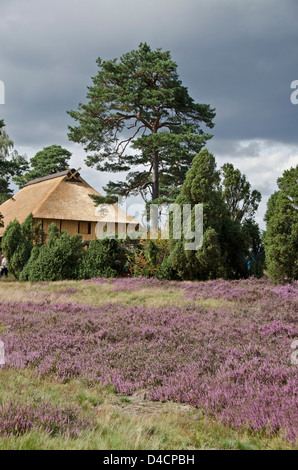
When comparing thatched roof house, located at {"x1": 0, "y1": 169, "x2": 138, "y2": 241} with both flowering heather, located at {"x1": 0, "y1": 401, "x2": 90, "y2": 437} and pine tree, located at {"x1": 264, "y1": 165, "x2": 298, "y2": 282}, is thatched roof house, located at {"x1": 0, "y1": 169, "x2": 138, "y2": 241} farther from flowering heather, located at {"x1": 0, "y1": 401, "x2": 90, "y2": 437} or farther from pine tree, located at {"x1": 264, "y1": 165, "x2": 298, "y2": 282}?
flowering heather, located at {"x1": 0, "y1": 401, "x2": 90, "y2": 437}

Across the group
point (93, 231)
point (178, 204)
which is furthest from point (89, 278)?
point (93, 231)

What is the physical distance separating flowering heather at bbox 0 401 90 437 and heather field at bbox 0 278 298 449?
0.4 inches

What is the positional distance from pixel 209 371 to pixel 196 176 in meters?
15.8

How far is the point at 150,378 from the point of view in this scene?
19.2ft

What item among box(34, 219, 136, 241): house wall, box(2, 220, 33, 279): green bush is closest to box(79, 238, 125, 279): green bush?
box(2, 220, 33, 279): green bush

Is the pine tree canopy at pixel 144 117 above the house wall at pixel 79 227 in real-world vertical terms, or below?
above

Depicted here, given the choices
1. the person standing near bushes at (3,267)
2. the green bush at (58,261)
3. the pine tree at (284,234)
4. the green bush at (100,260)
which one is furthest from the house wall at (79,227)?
the pine tree at (284,234)

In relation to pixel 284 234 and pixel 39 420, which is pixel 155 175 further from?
pixel 39 420

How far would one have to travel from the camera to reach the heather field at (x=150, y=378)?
12.6 ft

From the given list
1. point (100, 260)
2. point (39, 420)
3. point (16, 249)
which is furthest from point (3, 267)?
point (39, 420)

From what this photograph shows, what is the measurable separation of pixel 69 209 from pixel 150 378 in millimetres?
31201

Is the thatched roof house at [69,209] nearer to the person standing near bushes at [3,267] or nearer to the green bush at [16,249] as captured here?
the person standing near bushes at [3,267]

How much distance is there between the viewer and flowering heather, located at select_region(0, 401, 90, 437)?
3682mm

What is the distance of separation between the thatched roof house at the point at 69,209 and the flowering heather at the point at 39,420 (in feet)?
95.9
